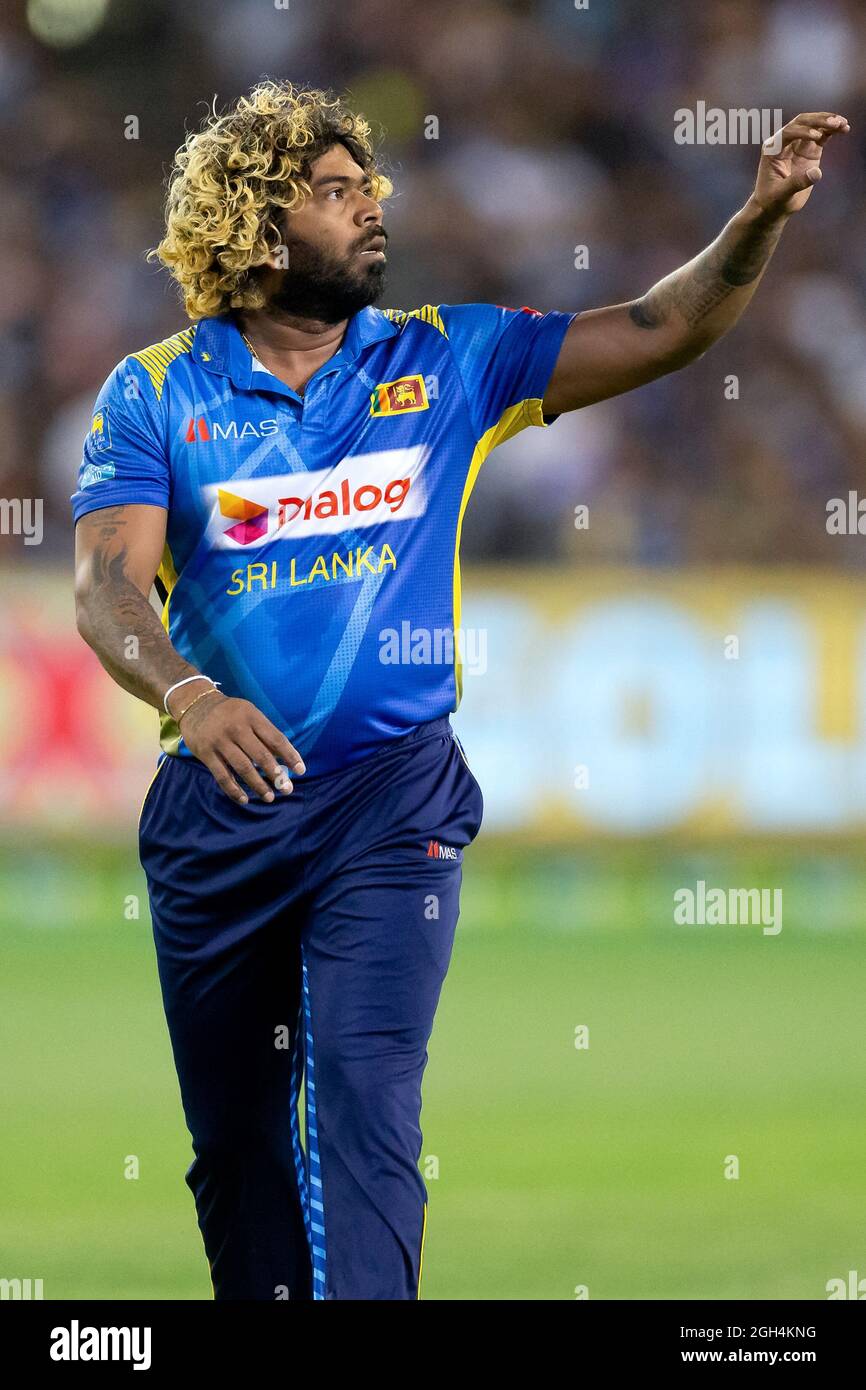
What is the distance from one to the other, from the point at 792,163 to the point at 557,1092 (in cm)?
380

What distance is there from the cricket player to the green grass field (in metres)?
1.02

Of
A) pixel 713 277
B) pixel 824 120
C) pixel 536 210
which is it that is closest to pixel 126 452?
pixel 713 277

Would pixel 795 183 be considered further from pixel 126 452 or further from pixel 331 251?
pixel 126 452

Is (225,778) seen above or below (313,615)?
below

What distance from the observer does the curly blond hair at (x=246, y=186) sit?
4016 millimetres

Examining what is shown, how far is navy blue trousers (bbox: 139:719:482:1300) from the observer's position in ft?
11.7

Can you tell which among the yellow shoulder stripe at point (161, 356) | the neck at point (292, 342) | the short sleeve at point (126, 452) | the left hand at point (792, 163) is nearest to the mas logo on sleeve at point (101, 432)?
the short sleeve at point (126, 452)

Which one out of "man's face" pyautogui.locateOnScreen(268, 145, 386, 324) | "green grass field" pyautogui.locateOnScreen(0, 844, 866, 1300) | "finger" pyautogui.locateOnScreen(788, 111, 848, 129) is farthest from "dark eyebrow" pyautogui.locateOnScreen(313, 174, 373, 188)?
"green grass field" pyautogui.locateOnScreen(0, 844, 866, 1300)

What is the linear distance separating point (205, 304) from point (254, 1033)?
1486 mm

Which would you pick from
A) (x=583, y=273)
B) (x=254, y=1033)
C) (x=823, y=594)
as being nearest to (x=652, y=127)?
(x=583, y=273)

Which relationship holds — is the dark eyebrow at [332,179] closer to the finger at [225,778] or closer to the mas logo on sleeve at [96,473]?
the mas logo on sleeve at [96,473]

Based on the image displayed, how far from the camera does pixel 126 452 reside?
3.80 meters

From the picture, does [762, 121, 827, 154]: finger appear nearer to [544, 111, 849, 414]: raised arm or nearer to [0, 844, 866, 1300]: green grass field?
[544, 111, 849, 414]: raised arm

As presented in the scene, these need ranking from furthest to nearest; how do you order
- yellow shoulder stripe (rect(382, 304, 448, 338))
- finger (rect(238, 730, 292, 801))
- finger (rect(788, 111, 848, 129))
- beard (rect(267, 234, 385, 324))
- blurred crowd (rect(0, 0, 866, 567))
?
blurred crowd (rect(0, 0, 866, 567)), yellow shoulder stripe (rect(382, 304, 448, 338)), beard (rect(267, 234, 385, 324)), finger (rect(788, 111, 848, 129)), finger (rect(238, 730, 292, 801))
